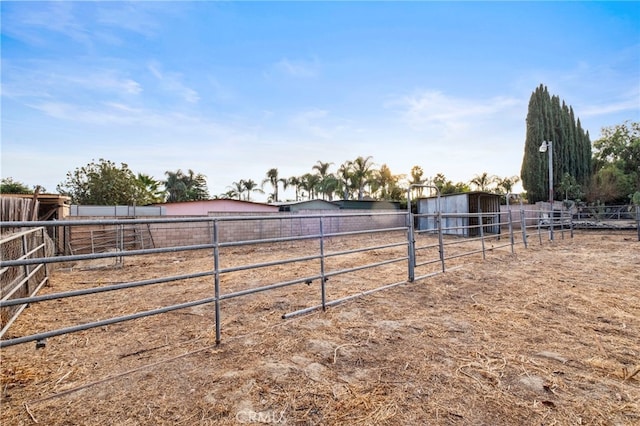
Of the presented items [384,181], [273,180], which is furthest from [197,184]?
[384,181]

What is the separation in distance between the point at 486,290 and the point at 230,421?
4070mm

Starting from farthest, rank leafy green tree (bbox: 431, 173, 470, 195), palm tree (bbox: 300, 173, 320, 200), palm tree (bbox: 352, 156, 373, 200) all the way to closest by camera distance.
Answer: palm tree (bbox: 300, 173, 320, 200)
palm tree (bbox: 352, 156, 373, 200)
leafy green tree (bbox: 431, 173, 470, 195)

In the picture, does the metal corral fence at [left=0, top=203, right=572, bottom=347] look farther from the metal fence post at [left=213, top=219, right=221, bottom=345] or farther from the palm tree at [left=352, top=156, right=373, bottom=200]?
the palm tree at [left=352, top=156, right=373, bottom=200]

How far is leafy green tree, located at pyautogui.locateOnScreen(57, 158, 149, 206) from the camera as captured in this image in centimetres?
1927

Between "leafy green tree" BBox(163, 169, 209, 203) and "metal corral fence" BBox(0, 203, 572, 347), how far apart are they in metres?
27.6

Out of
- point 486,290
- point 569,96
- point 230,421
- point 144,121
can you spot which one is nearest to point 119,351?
point 230,421

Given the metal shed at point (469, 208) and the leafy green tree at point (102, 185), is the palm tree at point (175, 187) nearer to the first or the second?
the leafy green tree at point (102, 185)

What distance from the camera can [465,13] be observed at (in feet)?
24.4

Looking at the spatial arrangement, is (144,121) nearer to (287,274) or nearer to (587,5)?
(287,274)

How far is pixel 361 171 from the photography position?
30938mm

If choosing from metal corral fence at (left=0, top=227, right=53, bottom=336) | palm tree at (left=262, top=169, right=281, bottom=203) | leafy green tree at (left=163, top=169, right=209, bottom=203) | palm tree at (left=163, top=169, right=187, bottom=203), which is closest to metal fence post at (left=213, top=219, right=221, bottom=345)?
metal corral fence at (left=0, top=227, right=53, bottom=336)

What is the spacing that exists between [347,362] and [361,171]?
2964cm

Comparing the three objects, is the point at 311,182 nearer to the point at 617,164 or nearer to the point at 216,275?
the point at 617,164

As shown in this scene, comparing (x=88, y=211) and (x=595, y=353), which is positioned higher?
(x=88, y=211)
